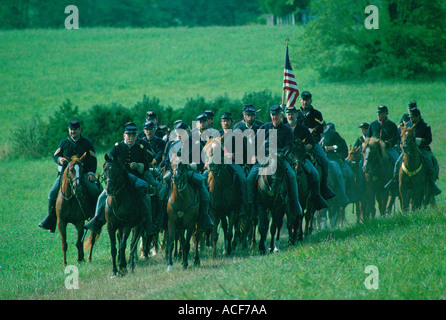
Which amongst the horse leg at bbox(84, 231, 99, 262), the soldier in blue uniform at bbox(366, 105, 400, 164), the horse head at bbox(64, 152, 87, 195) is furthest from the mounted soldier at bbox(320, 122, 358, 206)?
the horse head at bbox(64, 152, 87, 195)

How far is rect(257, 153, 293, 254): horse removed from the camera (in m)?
12.4

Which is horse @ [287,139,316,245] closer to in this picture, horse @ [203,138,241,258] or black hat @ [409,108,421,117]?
horse @ [203,138,241,258]

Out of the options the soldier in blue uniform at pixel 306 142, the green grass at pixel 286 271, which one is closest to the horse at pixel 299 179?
the soldier in blue uniform at pixel 306 142

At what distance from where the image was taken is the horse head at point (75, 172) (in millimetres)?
12805

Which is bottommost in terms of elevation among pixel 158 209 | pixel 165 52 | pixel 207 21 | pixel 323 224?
pixel 323 224

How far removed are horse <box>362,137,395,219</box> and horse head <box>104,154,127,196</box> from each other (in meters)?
7.99

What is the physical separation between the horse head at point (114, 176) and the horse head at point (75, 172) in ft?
5.31

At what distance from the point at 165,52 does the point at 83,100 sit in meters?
16.7

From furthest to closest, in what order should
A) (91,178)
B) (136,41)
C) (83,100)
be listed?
(136,41) < (83,100) < (91,178)

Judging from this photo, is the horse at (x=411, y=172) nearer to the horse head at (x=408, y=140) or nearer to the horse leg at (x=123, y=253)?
the horse head at (x=408, y=140)

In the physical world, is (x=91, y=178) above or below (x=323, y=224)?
above
